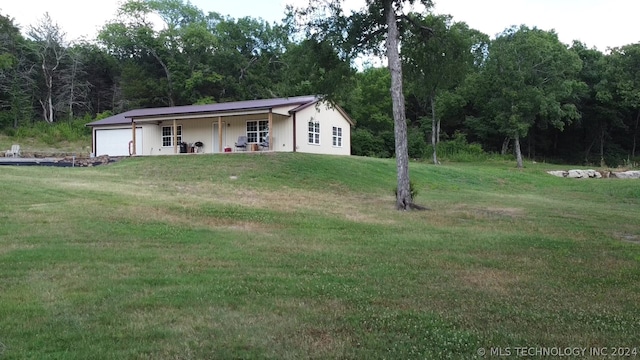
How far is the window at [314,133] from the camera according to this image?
28.3 m

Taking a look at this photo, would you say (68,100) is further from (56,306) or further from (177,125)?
(56,306)

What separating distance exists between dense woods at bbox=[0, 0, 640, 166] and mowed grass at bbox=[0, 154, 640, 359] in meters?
23.3

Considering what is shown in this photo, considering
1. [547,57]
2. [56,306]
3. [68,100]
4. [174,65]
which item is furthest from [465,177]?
[68,100]

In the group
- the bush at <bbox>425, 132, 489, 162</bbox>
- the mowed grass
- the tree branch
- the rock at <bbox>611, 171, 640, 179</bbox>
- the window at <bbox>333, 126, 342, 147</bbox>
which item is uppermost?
the tree branch

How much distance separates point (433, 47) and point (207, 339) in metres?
14.4

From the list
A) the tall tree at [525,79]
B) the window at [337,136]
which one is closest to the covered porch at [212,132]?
the window at [337,136]

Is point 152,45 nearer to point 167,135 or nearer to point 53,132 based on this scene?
point 53,132

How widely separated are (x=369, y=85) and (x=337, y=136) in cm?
1333

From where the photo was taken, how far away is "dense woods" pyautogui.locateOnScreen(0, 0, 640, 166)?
1425 inches

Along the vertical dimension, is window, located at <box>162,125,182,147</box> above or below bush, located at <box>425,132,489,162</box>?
above

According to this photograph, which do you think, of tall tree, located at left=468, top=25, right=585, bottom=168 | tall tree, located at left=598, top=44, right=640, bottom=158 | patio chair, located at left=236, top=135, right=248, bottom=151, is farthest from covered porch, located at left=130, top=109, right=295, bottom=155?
tall tree, located at left=598, top=44, right=640, bottom=158

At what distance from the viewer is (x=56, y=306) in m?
4.73

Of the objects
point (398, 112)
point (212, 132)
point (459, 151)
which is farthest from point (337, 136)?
point (398, 112)

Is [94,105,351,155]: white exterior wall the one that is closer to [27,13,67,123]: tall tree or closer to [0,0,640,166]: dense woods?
[0,0,640,166]: dense woods
